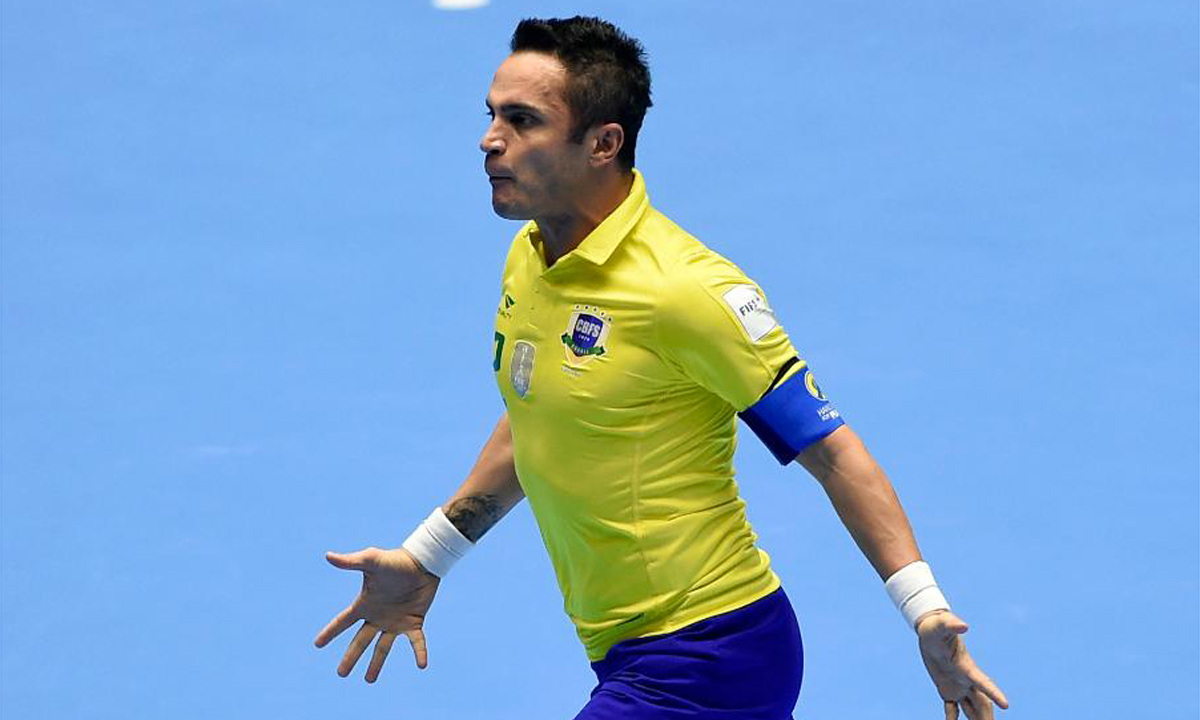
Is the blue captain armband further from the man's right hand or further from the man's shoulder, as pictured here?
the man's right hand

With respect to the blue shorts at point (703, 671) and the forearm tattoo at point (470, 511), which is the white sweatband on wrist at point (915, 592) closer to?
the blue shorts at point (703, 671)

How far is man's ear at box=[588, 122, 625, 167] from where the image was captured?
14.6 ft

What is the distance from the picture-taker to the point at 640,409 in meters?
4.39

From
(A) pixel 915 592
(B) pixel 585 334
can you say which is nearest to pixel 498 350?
(B) pixel 585 334

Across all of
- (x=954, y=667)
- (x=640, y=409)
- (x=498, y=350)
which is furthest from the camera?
(x=498, y=350)

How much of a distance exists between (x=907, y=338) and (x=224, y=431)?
7.63 feet

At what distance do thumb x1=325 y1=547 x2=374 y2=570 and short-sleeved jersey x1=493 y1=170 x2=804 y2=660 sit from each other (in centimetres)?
45

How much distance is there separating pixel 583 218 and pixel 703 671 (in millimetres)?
861

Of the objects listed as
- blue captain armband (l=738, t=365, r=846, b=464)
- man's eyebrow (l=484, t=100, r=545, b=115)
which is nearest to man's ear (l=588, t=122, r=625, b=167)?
man's eyebrow (l=484, t=100, r=545, b=115)

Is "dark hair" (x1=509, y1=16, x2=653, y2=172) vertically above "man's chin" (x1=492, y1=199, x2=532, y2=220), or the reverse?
"dark hair" (x1=509, y1=16, x2=653, y2=172)

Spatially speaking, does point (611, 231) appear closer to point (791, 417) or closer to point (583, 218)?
point (583, 218)

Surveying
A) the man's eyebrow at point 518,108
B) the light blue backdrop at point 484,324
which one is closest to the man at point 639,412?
the man's eyebrow at point 518,108

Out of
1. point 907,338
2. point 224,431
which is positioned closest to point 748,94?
point 907,338

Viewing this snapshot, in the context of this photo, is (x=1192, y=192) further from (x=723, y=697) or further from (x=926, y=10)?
(x=723, y=697)
